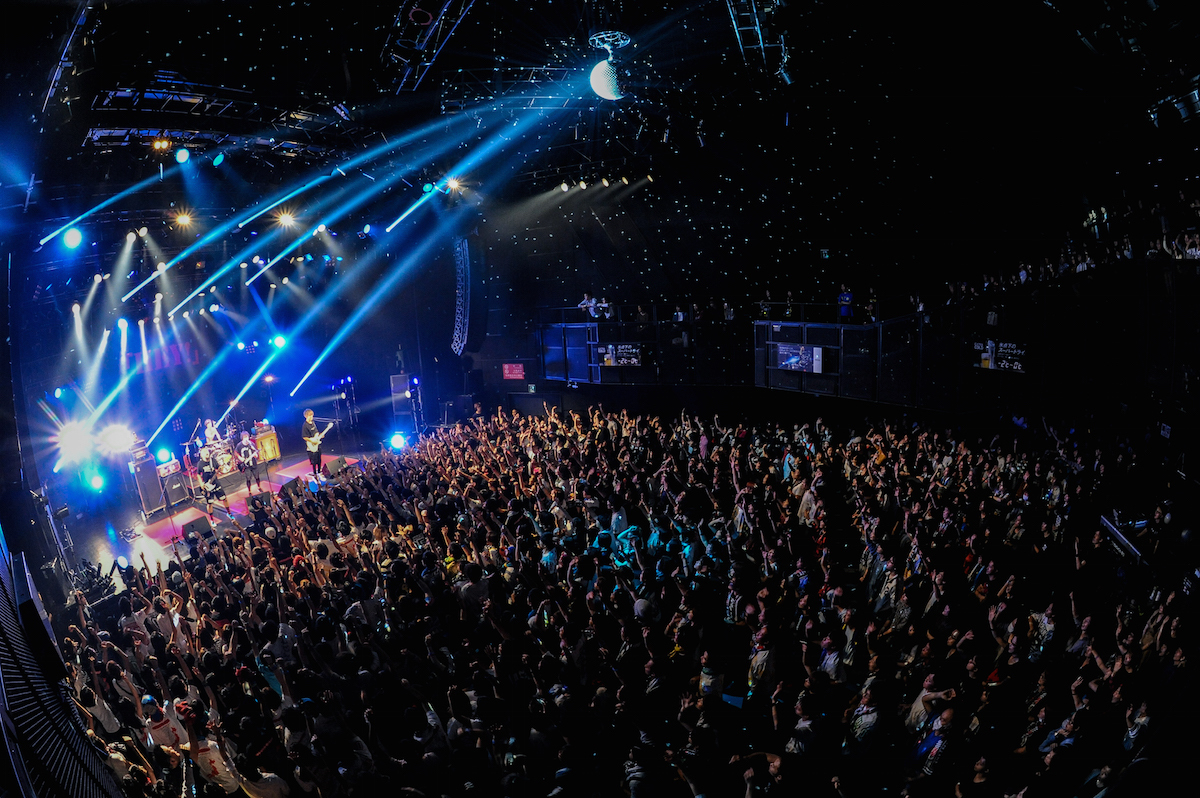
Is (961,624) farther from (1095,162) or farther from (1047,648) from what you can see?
(1095,162)

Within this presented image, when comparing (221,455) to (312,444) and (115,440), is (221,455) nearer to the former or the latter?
(312,444)

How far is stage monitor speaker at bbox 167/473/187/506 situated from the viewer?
1338 cm

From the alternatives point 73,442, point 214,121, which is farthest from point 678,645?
point 73,442

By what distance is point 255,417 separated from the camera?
18938mm

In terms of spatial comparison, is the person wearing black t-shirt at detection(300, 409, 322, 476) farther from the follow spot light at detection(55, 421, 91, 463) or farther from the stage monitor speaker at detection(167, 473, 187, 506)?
the follow spot light at detection(55, 421, 91, 463)

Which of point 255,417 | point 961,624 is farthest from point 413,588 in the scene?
point 255,417

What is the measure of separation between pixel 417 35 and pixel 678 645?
6.82 m

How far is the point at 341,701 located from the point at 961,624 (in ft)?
16.9

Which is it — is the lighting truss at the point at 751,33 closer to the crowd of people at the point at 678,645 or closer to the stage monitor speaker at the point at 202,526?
the crowd of people at the point at 678,645

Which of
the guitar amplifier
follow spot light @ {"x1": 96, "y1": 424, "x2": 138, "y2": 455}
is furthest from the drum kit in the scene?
follow spot light @ {"x1": 96, "y1": 424, "x2": 138, "y2": 455}

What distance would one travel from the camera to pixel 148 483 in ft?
42.4

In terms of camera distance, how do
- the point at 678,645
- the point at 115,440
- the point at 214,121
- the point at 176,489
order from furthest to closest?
the point at 115,440 → the point at 176,489 → the point at 214,121 → the point at 678,645

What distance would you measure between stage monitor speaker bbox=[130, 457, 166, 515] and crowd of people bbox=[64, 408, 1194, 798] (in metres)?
6.23

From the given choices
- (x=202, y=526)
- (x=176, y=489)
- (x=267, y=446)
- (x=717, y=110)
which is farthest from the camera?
(x=267, y=446)
